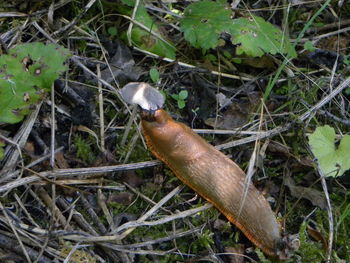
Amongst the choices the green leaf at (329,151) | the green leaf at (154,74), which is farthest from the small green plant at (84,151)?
the green leaf at (329,151)

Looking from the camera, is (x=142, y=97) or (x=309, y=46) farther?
(x=309, y=46)

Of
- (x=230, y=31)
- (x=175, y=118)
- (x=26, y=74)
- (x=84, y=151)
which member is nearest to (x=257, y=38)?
(x=230, y=31)

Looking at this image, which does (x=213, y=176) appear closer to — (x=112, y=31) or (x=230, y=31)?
(x=230, y=31)

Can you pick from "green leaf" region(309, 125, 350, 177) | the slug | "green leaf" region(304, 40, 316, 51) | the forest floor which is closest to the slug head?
the slug

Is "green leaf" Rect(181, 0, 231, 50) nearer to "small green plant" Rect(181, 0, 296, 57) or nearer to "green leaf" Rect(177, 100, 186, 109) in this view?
"small green plant" Rect(181, 0, 296, 57)

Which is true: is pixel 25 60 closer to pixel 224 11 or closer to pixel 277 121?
pixel 224 11
